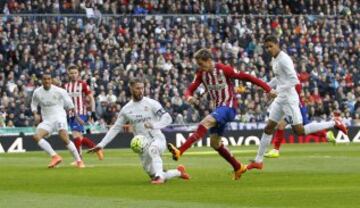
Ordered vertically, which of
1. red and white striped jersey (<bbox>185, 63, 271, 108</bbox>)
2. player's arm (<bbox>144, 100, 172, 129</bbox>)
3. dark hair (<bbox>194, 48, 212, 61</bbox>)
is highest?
dark hair (<bbox>194, 48, 212, 61</bbox>)

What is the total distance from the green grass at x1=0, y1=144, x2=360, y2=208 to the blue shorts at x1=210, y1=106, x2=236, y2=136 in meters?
0.90

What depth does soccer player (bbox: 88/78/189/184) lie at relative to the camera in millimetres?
19672

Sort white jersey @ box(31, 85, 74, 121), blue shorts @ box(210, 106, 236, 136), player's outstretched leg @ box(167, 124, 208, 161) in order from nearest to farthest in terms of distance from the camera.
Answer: player's outstretched leg @ box(167, 124, 208, 161) → blue shorts @ box(210, 106, 236, 136) → white jersey @ box(31, 85, 74, 121)

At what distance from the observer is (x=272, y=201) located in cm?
1581

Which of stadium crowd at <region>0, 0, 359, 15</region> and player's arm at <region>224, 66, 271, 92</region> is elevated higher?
player's arm at <region>224, 66, 271, 92</region>

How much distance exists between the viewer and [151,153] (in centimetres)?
1959

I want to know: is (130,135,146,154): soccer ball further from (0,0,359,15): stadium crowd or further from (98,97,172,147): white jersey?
(0,0,359,15): stadium crowd

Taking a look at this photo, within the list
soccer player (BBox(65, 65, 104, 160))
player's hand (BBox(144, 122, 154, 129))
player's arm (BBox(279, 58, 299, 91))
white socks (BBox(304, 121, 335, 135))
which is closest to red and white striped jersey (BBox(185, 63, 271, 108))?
player's hand (BBox(144, 122, 154, 129))

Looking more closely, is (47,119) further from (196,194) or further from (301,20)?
(301,20)

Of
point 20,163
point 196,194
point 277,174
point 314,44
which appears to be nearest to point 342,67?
point 314,44

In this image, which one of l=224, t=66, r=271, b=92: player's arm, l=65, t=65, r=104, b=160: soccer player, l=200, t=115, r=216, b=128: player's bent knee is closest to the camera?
l=224, t=66, r=271, b=92: player's arm

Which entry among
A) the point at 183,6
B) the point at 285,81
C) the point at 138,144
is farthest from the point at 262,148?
the point at 183,6

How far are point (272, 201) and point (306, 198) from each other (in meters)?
0.59

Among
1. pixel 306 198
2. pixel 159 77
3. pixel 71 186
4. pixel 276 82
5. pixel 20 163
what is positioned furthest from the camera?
pixel 159 77
